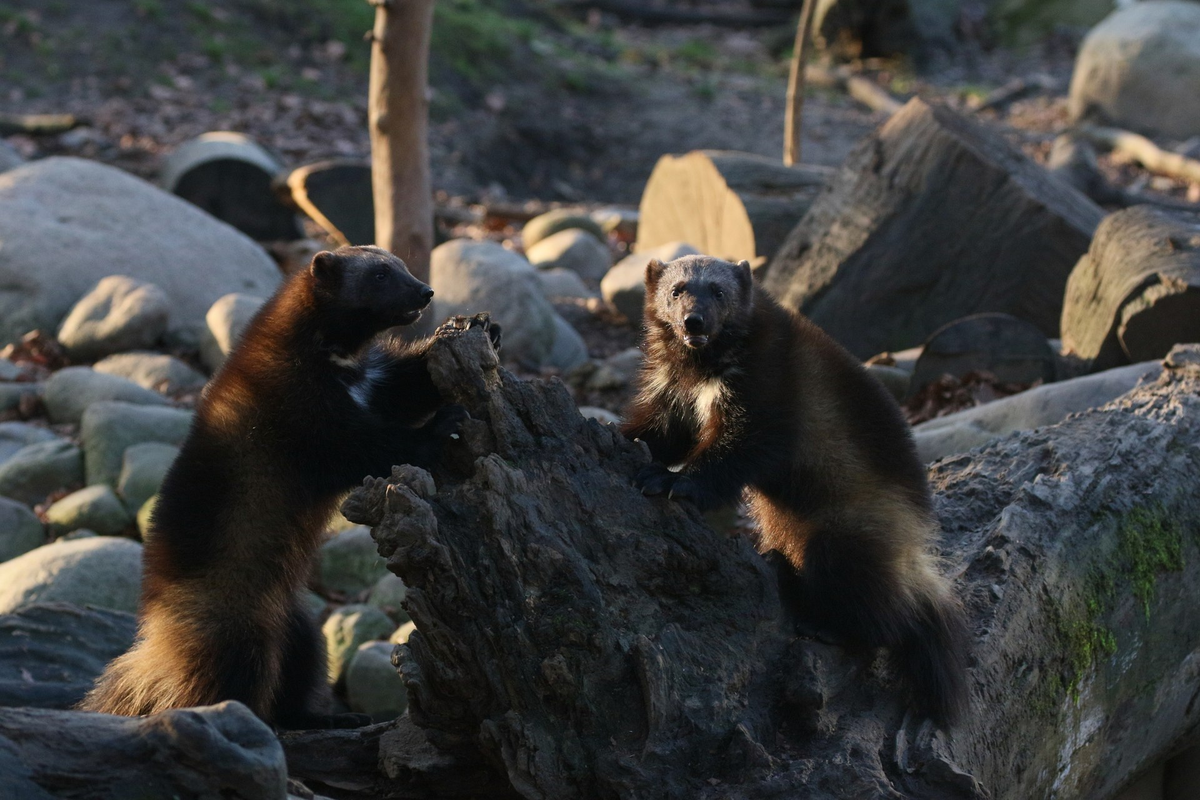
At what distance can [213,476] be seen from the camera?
157 inches

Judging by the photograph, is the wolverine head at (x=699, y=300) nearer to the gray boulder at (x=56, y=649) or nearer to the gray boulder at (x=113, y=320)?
the gray boulder at (x=56, y=649)

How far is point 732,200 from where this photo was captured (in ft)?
32.3

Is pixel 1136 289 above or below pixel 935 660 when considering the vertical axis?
below

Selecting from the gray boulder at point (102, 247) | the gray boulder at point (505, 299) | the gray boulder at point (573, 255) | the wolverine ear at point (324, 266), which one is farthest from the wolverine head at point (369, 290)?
the gray boulder at point (573, 255)

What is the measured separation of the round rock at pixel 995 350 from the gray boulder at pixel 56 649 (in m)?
5.00

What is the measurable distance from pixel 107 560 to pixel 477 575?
3553 mm

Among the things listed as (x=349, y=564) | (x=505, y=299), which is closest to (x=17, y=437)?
(x=349, y=564)

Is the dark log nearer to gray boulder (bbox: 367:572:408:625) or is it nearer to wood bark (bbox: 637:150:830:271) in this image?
gray boulder (bbox: 367:572:408:625)

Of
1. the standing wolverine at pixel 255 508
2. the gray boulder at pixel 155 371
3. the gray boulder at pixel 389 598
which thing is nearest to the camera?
the standing wolverine at pixel 255 508

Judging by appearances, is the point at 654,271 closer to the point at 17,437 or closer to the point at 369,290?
the point at 369,290

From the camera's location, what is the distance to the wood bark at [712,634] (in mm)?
3092

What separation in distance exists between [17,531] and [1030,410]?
19.2ft

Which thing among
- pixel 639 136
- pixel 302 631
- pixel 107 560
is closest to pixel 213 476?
pixel 302 631

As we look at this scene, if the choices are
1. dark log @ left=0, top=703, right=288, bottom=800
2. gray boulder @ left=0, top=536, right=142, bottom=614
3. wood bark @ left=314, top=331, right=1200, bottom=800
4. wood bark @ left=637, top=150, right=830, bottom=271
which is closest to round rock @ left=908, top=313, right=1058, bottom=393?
wood bark @ left=637, top=150, right=830, bottom=271
